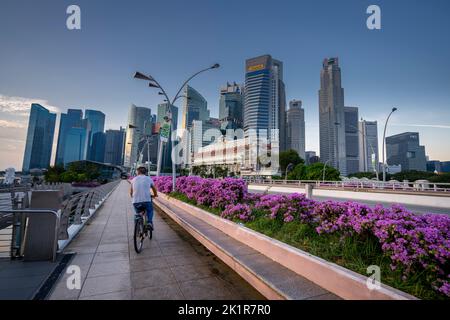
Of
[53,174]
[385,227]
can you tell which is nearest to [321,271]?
[385,227]

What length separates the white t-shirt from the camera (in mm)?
5586

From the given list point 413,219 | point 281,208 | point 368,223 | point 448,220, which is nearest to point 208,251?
point 281,208

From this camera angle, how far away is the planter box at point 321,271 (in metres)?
2.39

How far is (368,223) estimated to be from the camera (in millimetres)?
3389

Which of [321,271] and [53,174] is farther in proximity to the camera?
[53,174]

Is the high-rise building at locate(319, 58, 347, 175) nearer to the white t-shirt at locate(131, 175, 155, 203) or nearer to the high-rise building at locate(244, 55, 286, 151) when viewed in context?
the high-rise building at locate(244, 55, 286, 151)

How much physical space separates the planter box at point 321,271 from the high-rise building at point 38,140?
207379mm

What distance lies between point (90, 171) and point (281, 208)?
102903mm

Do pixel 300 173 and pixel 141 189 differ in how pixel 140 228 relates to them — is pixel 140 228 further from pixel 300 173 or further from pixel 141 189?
pixel 300 173

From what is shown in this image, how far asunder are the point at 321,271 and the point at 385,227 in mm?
1131

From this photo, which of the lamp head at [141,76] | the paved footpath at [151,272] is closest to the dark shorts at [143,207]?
the paved footpath at [151,272]

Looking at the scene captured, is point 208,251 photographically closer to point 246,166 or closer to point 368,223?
point 368,223

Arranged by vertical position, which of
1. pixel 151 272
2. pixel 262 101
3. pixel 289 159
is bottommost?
pixel 151 272

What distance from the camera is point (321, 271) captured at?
299 cm
